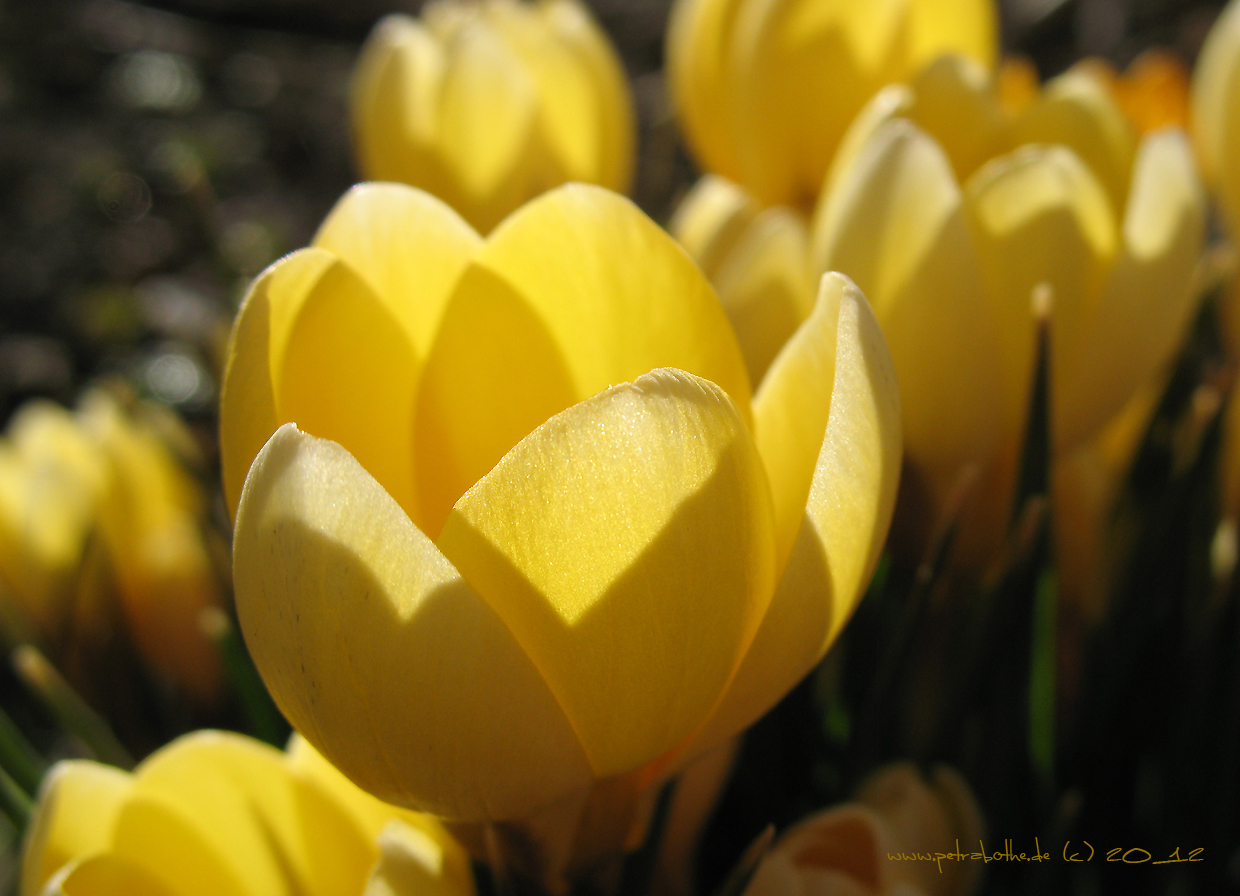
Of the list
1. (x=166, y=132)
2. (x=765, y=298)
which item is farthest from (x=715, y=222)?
(x=166, y=132)

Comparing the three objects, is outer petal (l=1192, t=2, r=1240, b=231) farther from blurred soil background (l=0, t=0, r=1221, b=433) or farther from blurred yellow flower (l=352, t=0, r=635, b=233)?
blurred soil background (l=0, t=0, r=1221, b=433)

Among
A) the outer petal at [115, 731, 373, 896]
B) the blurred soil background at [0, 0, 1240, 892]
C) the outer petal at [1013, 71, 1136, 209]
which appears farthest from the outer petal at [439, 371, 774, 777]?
the blurred soil background at [0, 0, 1240, 892]

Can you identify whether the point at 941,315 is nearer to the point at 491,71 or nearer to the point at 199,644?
the point at 491,71

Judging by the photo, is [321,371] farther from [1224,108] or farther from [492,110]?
[1224,108]

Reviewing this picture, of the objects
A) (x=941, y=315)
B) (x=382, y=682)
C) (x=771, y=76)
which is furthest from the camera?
(x=771, y=76)

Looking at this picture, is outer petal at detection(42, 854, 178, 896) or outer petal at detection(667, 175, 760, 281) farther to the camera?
outer petal at detection(667, 175, 760, 281)

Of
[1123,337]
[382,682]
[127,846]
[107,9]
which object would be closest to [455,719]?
[382,682]
